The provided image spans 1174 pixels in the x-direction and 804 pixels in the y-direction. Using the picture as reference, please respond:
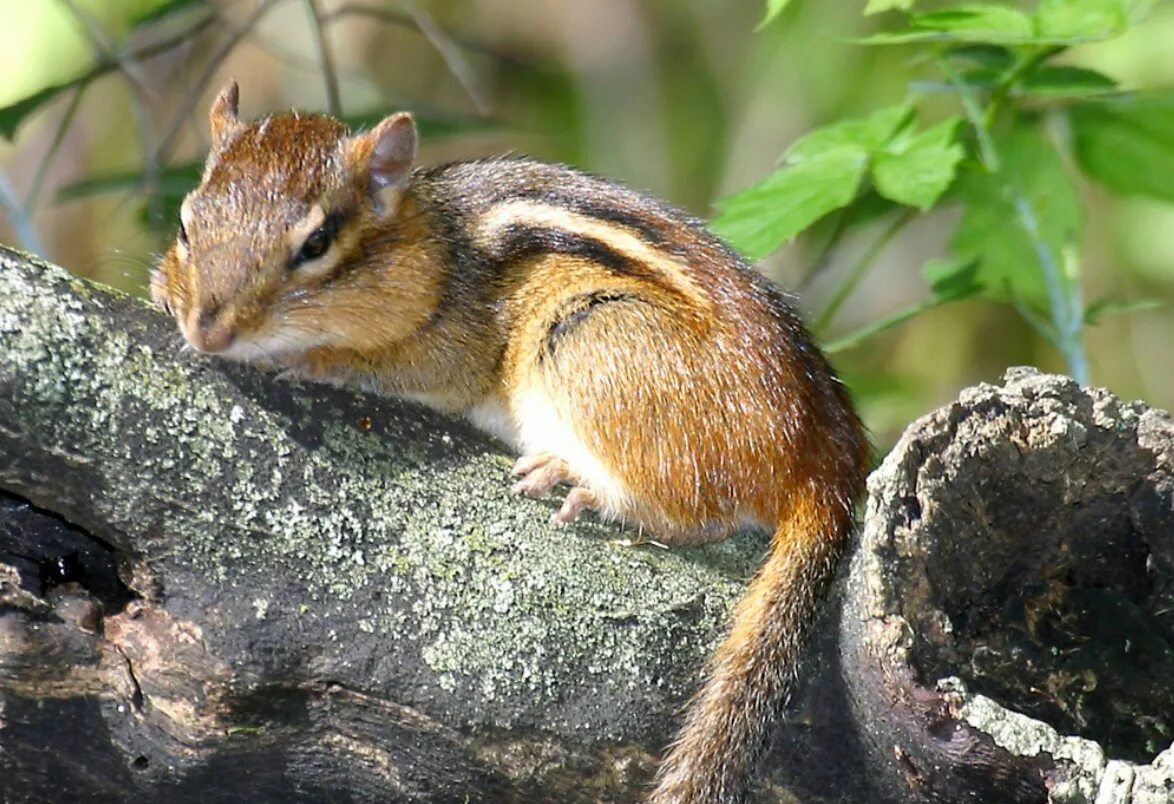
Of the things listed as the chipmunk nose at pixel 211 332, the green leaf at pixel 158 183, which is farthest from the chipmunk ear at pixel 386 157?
the green leaf at pixel 158 183

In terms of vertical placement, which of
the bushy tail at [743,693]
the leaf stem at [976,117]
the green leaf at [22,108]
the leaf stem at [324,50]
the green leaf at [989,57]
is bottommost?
the bushy tail at [743,693]

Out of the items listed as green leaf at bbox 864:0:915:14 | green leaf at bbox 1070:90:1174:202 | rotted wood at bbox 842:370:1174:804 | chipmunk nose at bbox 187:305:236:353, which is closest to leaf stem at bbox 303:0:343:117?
chipmunk nose at bbox 187:305:236:353

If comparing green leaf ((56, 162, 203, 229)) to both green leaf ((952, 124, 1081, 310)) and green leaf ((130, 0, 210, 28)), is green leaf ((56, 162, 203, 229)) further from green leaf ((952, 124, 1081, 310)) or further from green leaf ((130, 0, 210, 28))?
green leaf ((952, 124, 1081, 310))

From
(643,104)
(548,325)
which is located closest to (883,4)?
(548,325)

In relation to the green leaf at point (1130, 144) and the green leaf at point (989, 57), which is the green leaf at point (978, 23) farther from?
the green leaf at point (1130, 144)

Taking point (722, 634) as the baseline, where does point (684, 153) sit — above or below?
above

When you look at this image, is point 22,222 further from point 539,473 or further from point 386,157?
point 539,473

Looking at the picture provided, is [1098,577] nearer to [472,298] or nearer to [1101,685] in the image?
[1101,685]

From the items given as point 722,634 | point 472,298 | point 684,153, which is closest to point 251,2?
point 684,153
